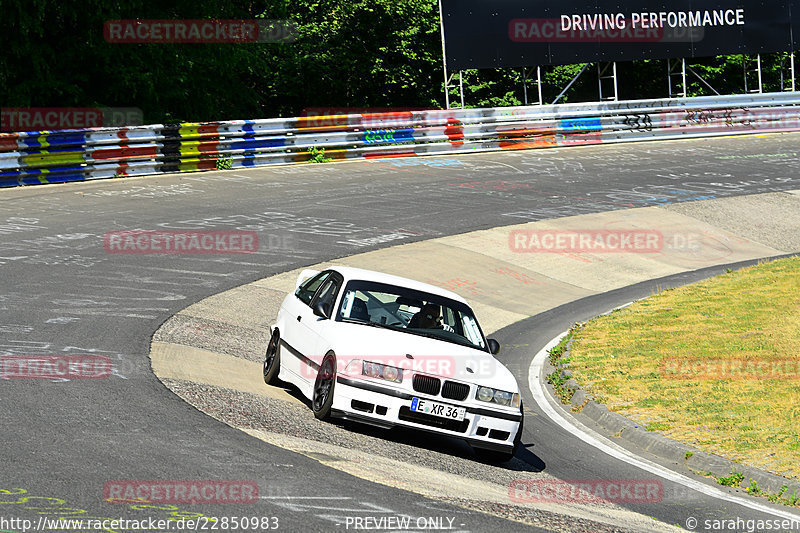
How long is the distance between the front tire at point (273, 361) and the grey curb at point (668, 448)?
11.6ft

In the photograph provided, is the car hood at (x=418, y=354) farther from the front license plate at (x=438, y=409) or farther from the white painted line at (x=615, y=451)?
the white painted line at (x=615, y=451)

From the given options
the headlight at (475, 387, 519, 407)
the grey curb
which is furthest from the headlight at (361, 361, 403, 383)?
the grey curb

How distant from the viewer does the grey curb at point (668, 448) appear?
872 cm

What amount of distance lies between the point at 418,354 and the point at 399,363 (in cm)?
29

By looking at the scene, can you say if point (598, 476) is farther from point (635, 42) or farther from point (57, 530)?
point (635, 42)

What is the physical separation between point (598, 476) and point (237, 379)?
13.4 ft

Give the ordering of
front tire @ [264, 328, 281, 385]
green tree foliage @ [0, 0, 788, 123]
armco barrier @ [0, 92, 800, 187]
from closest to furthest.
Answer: front tire @ [264, 328, 281, 385]
armco barrier @ [0, 92, 800, 187]
green tree foliage @ [0, 0, 788, 123]

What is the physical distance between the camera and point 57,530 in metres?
5.77

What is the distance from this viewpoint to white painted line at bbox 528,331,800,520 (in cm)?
843

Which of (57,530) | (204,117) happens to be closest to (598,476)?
(57,530)

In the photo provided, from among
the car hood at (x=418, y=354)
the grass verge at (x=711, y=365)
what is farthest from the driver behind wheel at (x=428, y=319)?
the grass verge at (x=711, y=365)

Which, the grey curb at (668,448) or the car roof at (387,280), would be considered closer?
the grey curb at (668,448)

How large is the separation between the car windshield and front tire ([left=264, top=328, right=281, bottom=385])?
1.15m

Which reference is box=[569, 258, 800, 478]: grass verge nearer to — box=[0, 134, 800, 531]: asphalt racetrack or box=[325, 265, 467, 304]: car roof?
box=[0, 134, 800, 531]: asphalt racetrack
